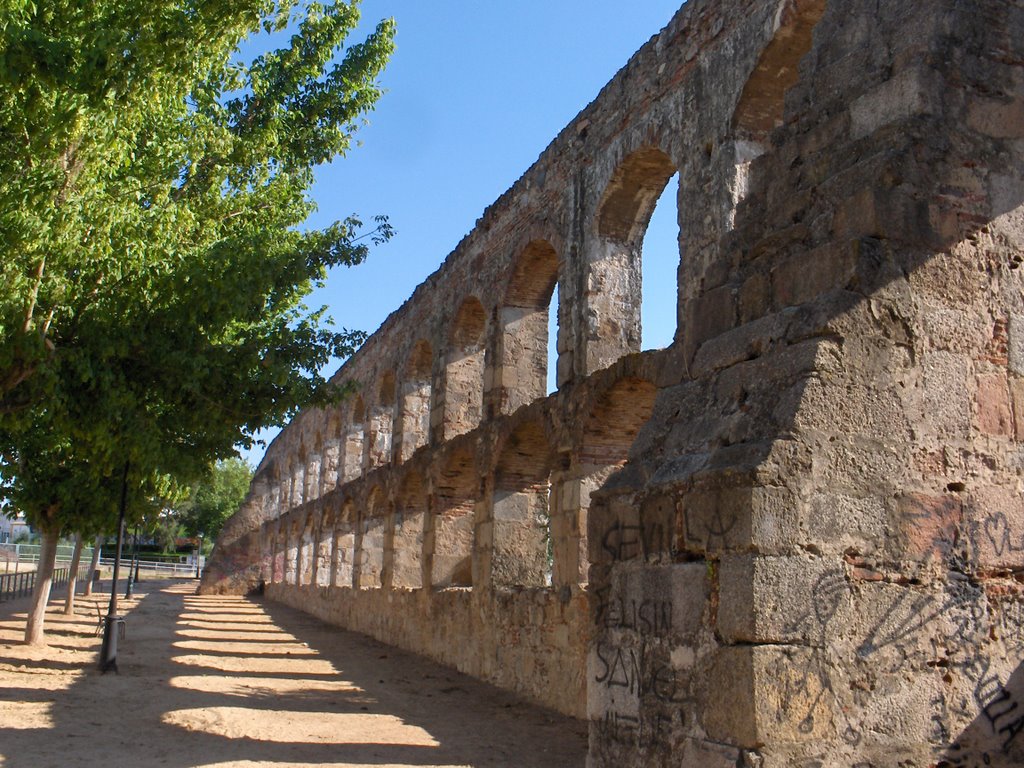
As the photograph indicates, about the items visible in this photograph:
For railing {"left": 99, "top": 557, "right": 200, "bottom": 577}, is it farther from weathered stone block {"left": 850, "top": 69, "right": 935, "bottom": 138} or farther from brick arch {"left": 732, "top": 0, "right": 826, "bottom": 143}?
weathered stone block {"left": 850, "top": 69, "right": 935, "bottom": 138}

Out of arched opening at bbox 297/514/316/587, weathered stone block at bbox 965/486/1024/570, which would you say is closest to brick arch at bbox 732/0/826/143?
weathered stone block at bbox 965/486/1024/570

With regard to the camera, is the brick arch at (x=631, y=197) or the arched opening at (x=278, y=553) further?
the arched opening at (x=278, y=553)

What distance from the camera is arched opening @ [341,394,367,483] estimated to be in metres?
22.4

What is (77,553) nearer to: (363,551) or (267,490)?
(363,551)

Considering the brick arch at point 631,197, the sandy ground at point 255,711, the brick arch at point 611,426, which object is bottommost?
the sandy ground at point 255,711

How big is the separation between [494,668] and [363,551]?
26.1ft

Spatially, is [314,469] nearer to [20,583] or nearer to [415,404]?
[20,583]

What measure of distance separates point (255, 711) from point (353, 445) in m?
13.7

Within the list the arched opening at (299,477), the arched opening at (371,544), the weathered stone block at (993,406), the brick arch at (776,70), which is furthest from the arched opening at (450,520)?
the arched opening at (299,477)

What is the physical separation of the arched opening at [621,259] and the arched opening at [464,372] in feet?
13.1

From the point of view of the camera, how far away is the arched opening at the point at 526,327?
42.1ft

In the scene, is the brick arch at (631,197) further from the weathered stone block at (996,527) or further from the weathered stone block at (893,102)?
the weathered stone block at (996,527)

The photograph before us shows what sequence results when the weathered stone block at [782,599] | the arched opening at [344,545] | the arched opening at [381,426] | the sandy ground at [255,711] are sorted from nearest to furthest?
1. the weathered stone block at [782,599]
2. the sandy ground at [255,711]
3. the arched opening at [381,426]
4. the arched opening at [344,545]

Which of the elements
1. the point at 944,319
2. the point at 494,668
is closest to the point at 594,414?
the point at 494,668
